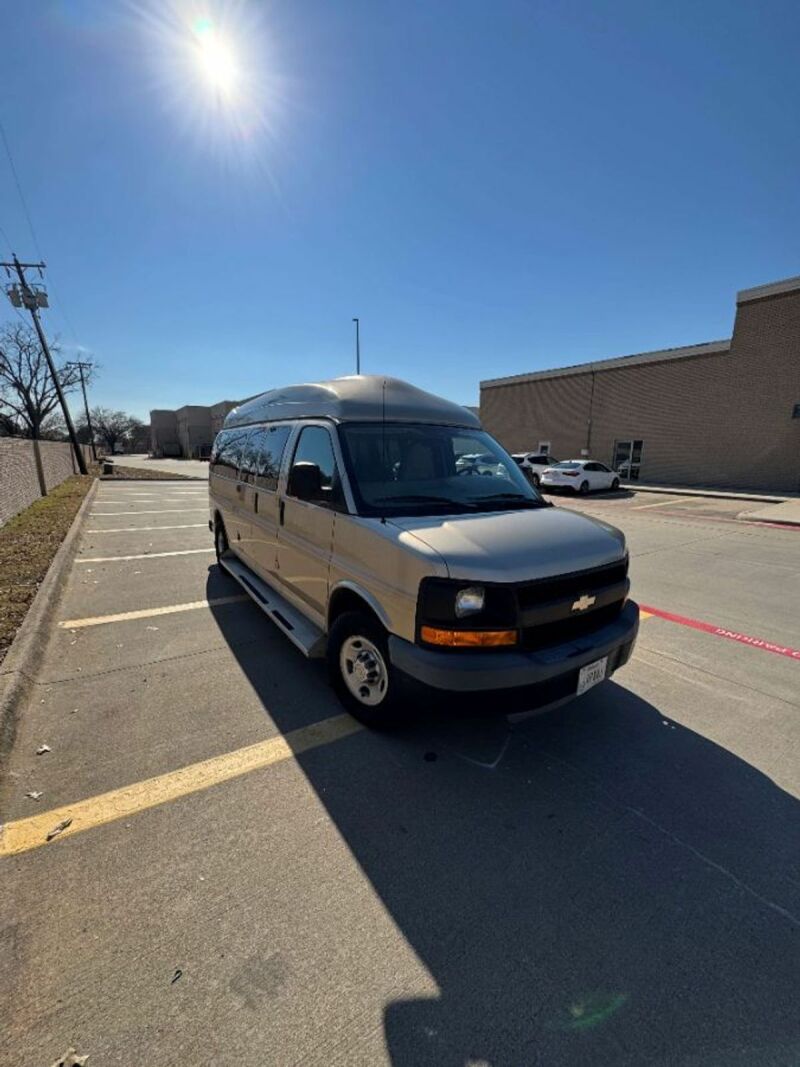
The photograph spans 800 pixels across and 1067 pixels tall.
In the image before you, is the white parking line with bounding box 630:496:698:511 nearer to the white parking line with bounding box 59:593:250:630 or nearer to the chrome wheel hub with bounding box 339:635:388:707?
the white parking line with bounding box 59:593:250:630

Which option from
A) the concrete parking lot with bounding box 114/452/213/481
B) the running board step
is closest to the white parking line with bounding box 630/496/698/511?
the running board step

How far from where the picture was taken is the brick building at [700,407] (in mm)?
21453

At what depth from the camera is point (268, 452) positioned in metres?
4.66

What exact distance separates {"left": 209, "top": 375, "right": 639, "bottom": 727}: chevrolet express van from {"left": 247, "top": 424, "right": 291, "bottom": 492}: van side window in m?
0.03

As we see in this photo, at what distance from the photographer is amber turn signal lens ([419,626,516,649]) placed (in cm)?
248

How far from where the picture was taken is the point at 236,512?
18.4 feet

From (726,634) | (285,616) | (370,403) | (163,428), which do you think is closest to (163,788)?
(285,616)

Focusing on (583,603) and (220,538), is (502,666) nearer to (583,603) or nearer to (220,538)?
(583,603)

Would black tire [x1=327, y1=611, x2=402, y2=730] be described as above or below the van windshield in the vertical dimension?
below

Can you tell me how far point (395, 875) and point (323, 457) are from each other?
2.59 meters

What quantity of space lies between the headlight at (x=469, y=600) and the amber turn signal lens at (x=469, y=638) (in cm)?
10

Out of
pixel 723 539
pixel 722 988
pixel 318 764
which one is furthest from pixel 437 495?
pixel 723 539

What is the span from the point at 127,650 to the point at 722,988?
14.8 feet

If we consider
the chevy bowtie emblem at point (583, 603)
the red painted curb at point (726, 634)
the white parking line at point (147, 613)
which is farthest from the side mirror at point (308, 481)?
the red painted curb at point (726, 634)
